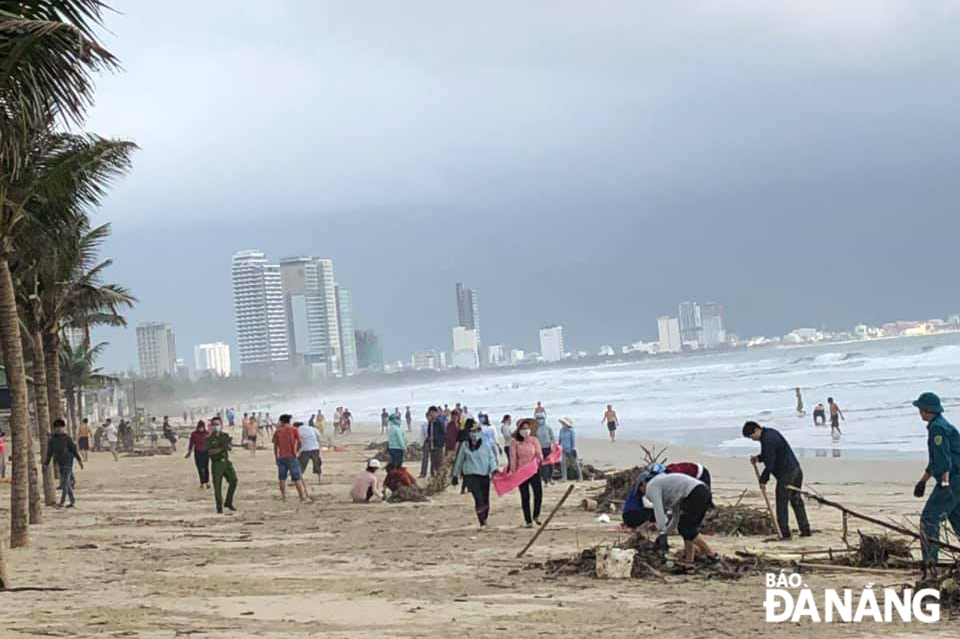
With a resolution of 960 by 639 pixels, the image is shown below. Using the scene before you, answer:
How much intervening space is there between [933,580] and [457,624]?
3.30 metres

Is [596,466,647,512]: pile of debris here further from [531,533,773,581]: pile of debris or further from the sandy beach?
[531,533,773,581]: pile of debris

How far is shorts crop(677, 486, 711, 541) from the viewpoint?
9.88 metres

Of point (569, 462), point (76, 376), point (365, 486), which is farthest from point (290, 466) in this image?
point (76, 376)

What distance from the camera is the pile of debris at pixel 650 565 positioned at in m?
9.84

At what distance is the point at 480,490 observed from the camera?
14.4m

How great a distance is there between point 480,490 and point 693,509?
487cm

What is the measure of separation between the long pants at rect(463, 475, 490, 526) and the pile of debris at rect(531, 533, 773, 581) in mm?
3931

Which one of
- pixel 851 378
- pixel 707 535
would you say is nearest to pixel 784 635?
pixel 707 535

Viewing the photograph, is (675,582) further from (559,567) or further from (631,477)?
(631,477)

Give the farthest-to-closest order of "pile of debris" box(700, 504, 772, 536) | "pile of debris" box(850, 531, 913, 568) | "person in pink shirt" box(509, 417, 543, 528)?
"person in pink shirt" box(509, 417, 543, 528) < "pile of debris" box(700, 504, 772, 536) < "pile of debris" box(850, 531, 913, 568)

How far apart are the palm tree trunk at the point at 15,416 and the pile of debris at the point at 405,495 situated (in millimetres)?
6159

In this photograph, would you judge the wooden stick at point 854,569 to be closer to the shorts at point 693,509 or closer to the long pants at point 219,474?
the shorts at point 693,509

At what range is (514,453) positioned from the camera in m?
14.4

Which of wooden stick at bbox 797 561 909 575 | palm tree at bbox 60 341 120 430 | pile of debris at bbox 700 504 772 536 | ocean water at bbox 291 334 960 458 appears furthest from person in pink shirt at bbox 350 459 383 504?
palm tree at bbox 60 341 120 430
